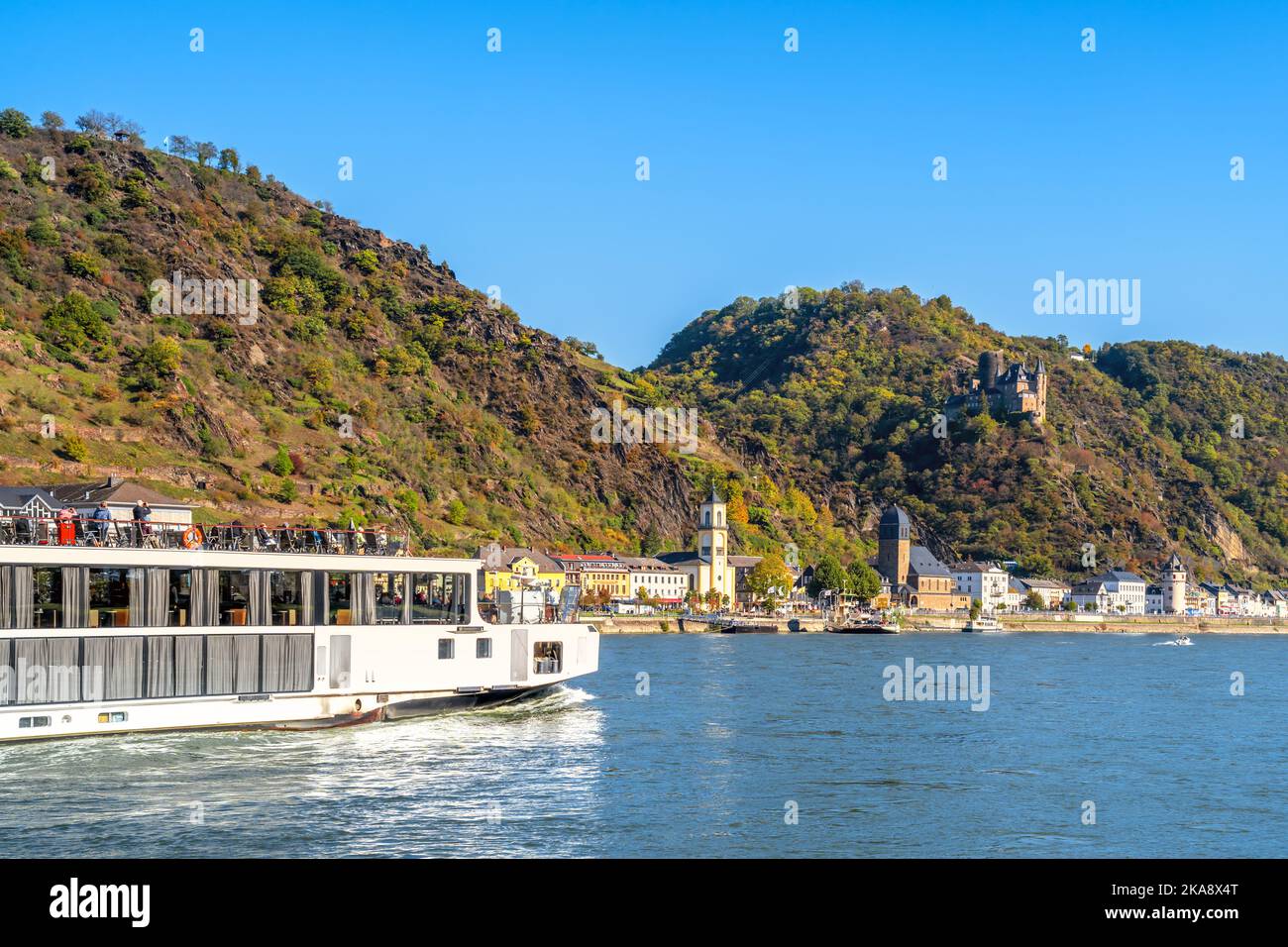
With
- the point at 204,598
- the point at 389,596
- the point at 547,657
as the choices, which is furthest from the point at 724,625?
the point at 204,598

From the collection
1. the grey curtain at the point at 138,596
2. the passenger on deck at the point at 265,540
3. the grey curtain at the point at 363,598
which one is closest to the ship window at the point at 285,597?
the passenger on deck at the point at 265,540

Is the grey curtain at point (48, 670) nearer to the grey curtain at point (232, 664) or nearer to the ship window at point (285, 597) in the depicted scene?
the grey curtain at point (232, 664)

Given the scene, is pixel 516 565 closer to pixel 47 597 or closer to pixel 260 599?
pixel 260 599

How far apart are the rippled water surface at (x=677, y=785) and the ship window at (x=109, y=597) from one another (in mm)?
3224

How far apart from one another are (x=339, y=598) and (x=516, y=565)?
88041 mm

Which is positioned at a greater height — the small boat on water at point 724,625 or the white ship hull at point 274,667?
the white ship hull at point 274,667

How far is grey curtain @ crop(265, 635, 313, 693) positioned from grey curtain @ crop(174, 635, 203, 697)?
1.95 metres

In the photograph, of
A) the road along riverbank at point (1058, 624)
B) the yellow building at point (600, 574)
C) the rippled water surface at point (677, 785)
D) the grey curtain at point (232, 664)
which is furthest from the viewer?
the road along riverbank at point (1058, 624)

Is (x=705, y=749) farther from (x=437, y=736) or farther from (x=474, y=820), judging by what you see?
(x=474, y=820)

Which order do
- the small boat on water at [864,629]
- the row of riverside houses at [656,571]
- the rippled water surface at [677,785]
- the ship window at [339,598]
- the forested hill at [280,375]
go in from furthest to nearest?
the small boat on water at [864,629] < the row of riverside houses at [656,571] < the forested hill at [280,375] < the ship window at [339,598] < the rippled water surface at [677,785]

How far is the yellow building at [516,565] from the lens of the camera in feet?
376

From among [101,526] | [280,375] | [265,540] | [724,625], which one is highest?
[280,375]

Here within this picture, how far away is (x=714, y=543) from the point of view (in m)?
181

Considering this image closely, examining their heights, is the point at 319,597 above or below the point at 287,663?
above
